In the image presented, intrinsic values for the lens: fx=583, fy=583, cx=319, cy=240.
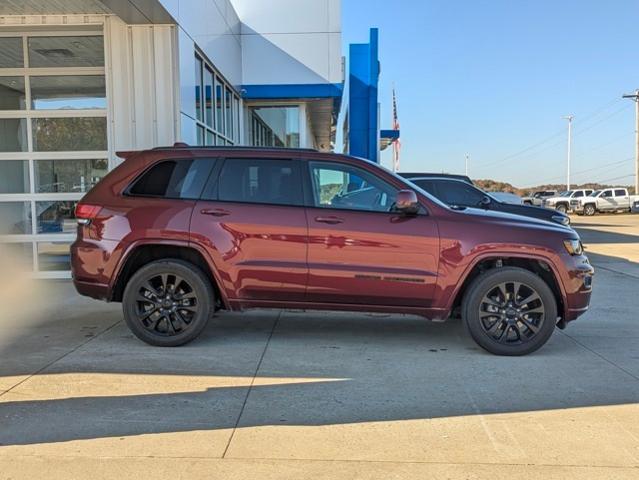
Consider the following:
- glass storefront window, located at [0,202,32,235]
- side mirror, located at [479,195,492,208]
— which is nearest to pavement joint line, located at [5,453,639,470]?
glass storefront window, located at [0,202,32,235]

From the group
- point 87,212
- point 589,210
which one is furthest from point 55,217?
point 589,210

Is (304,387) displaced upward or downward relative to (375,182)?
downward

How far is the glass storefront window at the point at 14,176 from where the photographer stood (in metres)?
9.48

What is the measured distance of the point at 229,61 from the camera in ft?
45.2

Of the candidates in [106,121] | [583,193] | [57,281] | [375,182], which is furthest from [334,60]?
[583,193]

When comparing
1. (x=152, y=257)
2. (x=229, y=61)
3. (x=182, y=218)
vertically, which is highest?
(x=229, y=61)

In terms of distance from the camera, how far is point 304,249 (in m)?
5.47

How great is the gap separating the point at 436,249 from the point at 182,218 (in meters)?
2.42

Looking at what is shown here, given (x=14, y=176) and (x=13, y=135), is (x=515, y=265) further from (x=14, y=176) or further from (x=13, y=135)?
(x=13, y=135)

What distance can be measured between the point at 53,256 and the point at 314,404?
6.92m

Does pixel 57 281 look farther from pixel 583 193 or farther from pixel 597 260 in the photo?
pixel 583 193

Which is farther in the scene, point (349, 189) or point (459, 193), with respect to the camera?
point (459, 193)

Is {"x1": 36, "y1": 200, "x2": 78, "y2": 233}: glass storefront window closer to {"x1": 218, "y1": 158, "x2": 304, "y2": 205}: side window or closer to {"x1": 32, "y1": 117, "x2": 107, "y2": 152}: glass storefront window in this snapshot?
{"x1": 32, "y1": 117, "x2": 107, "y2": 152}: glass storefront window

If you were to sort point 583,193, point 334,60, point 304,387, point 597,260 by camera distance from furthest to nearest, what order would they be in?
point 583,193, point 334,60, point 597,260, point 304,387
